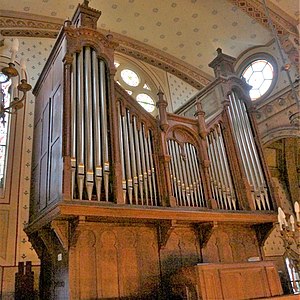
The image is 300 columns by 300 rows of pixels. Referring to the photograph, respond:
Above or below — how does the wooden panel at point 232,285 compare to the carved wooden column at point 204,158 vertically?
below

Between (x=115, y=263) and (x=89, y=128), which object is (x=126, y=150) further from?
(x=115, y=263)

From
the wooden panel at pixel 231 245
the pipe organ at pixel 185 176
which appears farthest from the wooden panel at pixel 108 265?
the wooden panel at pixel 231 245

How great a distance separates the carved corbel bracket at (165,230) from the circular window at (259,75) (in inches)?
218

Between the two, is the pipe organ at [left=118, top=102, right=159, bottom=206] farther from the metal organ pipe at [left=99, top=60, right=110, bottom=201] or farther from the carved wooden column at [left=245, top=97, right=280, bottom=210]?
the carved wooden column at [left=245, top=97, right=280, bottom=210]

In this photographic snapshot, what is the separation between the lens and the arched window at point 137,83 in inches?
376

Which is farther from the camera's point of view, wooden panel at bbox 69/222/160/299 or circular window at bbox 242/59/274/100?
circular window at bbox 242/59/274/100

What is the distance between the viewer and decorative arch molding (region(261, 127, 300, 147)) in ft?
27.2

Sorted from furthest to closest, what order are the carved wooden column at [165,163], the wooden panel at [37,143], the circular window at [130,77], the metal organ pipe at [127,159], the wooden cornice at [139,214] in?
1. the circular window at [130,77]
2. the wooden panel at [37,143]
3. the carved wooden column at [165,163]
4. the metal organ pipe at [127,159]
5. the wooden cornice at [139,214]

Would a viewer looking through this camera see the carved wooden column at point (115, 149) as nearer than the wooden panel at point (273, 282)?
Yes

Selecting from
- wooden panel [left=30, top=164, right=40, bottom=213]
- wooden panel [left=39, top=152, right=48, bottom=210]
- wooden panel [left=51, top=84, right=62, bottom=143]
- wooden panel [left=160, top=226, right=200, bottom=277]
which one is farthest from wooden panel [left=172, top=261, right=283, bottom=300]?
wooden panel [left=51, top=84, right=62, bottom=143]

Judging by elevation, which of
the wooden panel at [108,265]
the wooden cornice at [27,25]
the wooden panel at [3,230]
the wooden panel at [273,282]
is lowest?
the wooden panel at [273,282]

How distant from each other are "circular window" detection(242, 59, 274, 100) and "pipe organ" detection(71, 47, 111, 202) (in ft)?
17.2

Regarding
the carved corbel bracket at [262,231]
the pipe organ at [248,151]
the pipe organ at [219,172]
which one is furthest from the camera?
the pipe organ at [248,151]

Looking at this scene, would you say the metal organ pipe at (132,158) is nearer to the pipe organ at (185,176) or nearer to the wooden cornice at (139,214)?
the wooden cornice at (139,214)
